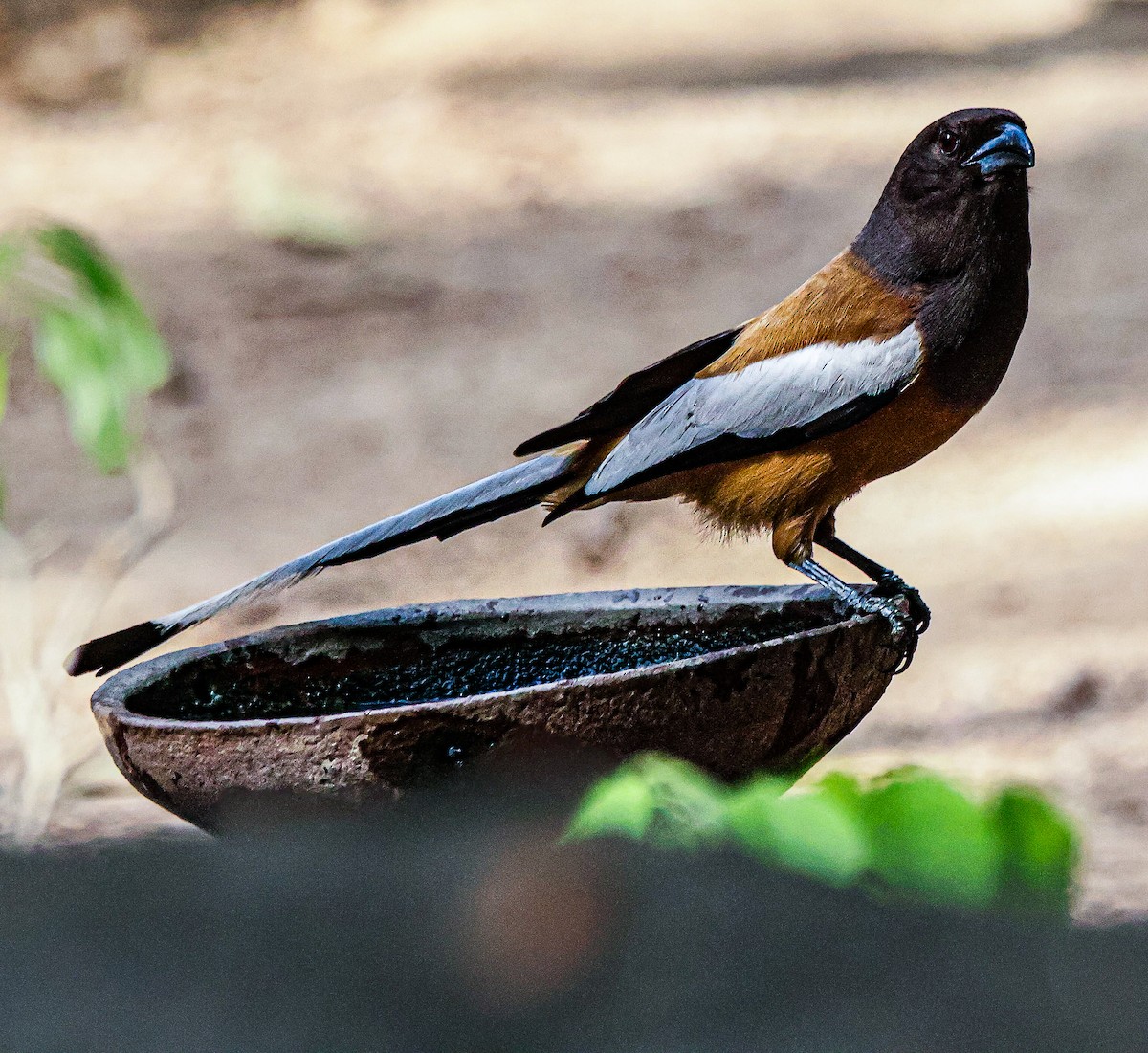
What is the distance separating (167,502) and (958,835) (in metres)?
4.59

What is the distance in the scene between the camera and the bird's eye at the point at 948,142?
1.79 meters

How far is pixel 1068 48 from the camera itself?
705 cm

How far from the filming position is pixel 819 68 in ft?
23.1

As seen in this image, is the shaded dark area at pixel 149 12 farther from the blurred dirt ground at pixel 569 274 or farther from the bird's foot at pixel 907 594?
the bird's foot at pixel 907 594

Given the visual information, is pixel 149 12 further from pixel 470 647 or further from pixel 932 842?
pixel 932 842

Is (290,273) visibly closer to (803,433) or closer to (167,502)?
(167,502)

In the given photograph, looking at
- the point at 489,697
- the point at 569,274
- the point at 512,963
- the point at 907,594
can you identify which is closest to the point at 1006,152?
the point at 907,594

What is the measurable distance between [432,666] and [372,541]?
0.61ft

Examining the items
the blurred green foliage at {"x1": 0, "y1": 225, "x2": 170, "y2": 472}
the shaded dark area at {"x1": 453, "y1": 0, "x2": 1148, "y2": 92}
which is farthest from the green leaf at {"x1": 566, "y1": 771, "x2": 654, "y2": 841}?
the shaded dark area at {"x1": 453, "y1": 0, "x2": 1148, "y2": 92}

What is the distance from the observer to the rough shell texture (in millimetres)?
1283


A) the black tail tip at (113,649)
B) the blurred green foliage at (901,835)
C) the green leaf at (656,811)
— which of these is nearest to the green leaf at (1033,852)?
the blurred green foliage at (901,835)

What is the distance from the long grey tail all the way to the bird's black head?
1.66 ft

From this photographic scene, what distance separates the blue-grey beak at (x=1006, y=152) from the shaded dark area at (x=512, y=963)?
1.17 meters

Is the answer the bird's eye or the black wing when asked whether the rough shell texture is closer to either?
the black wing
